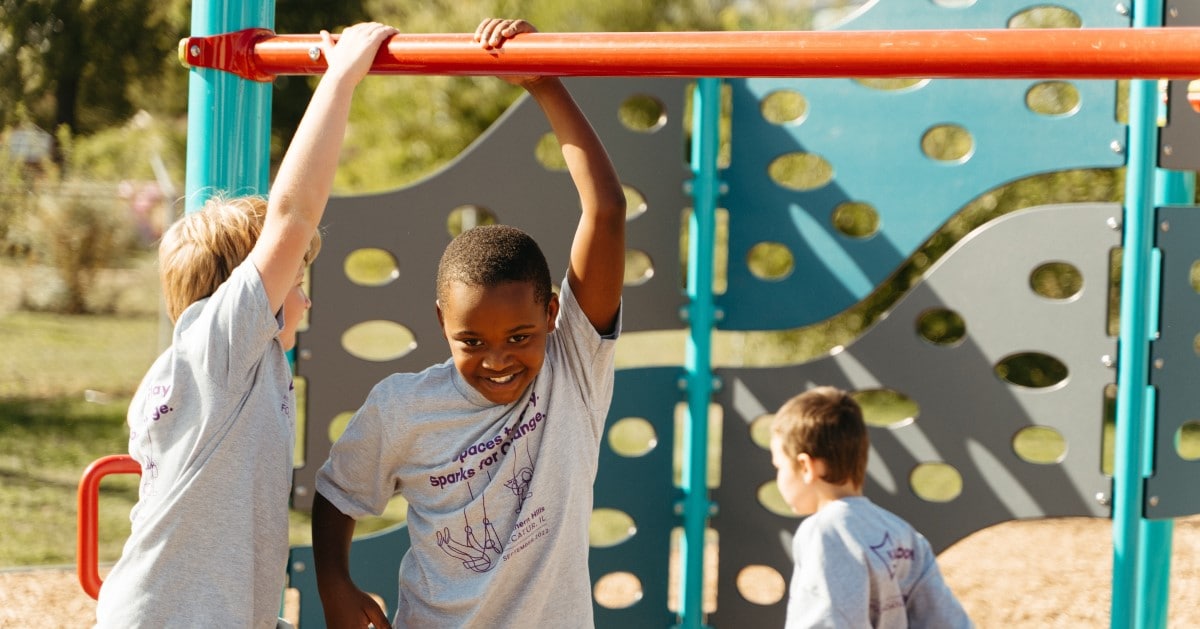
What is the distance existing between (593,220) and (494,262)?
16 centimetres

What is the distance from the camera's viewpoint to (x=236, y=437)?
178cm

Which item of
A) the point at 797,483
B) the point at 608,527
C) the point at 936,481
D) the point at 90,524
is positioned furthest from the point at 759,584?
the point at 90,524

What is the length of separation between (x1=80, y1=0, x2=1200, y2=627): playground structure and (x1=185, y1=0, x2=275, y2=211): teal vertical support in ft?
2.27

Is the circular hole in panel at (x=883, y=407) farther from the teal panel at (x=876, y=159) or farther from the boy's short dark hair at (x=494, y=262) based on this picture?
the boy's short dark hair at (x=494, y=262)

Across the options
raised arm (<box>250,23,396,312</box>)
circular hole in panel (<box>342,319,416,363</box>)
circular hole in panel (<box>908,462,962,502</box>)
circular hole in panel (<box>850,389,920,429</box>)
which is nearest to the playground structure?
raised arm (<box>250,23,396,312</box>)

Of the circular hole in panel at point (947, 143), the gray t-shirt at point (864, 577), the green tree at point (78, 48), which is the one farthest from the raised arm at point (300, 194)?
the green tree at point (78, 48)

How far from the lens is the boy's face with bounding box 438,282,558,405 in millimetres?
1859

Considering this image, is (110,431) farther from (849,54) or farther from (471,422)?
(849,54)

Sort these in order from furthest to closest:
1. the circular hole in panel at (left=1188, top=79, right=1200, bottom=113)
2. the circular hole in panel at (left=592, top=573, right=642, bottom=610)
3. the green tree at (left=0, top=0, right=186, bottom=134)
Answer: the green tree at (left=0, top=0, right=186, bottom=134)
the circular hole in panel at (left=592, top=573, right=642, bottom=610)
the circular hole in panel at (left=1188, top=79, right=1200, bottom=113)

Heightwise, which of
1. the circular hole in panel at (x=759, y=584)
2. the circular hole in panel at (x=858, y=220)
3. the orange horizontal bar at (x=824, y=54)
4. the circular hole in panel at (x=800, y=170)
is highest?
the circular hole in panel at (x=800, y=170)

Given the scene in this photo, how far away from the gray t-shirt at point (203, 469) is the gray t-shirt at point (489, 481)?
0.20m

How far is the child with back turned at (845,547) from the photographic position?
2107mm

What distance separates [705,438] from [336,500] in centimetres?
130

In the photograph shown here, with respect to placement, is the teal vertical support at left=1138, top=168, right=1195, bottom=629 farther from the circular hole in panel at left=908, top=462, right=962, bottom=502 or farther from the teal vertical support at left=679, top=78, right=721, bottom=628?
the circular hole in panel at left=908, top=462, right=962, bottom=502
